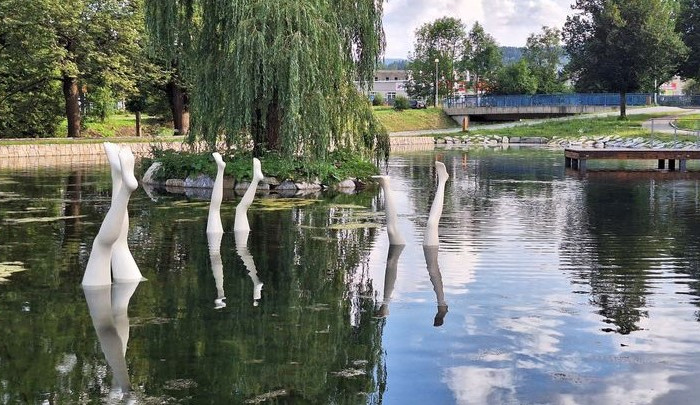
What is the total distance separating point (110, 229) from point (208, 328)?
200 cm

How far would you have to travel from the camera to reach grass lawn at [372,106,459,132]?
69.4 meters

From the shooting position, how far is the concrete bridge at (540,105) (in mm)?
72438

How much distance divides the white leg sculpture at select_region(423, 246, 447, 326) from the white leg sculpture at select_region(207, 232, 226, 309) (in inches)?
93.7

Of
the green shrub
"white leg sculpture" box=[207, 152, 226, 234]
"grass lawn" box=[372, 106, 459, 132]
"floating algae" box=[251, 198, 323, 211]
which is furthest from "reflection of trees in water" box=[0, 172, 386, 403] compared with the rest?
the green shrub

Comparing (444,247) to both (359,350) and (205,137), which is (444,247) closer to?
(359,350)

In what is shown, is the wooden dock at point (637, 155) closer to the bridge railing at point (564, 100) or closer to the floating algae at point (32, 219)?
the floating algae at point (32, 219)

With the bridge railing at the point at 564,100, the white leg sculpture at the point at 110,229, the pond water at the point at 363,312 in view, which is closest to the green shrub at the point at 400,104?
the bridge railing at the point at 564,100

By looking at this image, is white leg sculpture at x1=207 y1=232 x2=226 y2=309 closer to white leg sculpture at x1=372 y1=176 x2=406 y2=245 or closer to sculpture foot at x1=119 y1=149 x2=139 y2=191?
sculpture foot at x1=119 y1=149 x2=139 y2=191

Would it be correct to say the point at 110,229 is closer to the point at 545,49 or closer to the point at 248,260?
the point at 248,260

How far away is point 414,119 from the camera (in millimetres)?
71438

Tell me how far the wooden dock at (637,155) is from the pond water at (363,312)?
46.3 feet

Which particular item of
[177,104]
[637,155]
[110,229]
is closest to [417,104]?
[177,104]

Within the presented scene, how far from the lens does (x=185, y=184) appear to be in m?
25.6

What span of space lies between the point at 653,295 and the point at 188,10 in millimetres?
16369
